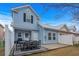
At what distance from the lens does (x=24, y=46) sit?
2.80m

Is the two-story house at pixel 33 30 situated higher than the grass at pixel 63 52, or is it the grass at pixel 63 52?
the two-story house at pixel 33 30

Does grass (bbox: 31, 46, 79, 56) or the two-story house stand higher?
the two-story house

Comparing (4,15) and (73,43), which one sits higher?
(4,15)

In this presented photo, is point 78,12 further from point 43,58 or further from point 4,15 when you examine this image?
point 4,15

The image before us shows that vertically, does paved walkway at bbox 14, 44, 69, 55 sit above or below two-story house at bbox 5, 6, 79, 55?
below

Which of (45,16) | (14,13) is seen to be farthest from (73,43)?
(14,13)

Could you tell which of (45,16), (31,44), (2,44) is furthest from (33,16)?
(2,44)

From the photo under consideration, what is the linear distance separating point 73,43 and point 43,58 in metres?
0.49

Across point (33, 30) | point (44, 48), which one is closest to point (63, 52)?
point (44, 48)

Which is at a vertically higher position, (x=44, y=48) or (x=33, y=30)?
(x=33, y=30)

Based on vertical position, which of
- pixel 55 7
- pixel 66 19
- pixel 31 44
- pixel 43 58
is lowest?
pixel 43 58

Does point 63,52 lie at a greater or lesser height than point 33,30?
lesser

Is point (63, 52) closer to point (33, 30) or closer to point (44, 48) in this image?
point (44, 48)

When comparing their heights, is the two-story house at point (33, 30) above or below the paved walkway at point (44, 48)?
above
